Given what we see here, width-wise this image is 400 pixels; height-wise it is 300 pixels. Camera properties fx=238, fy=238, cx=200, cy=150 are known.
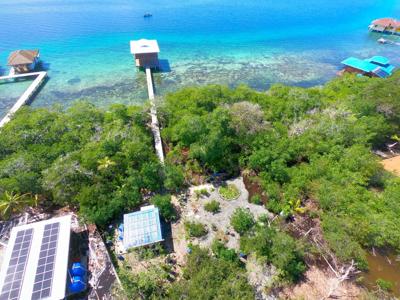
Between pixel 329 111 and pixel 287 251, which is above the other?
pixel 329 111

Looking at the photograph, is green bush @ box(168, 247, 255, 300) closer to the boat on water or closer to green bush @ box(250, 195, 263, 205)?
green bush @ box(250, 195, 263, 205)

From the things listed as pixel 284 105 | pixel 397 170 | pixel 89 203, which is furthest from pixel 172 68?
pixel 397 170

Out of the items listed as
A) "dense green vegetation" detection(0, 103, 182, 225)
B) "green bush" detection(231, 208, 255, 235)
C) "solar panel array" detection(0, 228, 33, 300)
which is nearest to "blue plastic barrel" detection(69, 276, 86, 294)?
"solar panel array" detection(0, 228, 33, 300)

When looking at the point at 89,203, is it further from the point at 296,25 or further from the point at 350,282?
the point at 296,25

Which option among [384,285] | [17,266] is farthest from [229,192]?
[17,266]

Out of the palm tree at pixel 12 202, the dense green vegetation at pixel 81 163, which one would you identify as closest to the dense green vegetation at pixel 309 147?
the dense green vegetation at pixel 81 163

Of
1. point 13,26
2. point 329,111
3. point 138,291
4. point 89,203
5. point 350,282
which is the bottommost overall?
point 350,282
